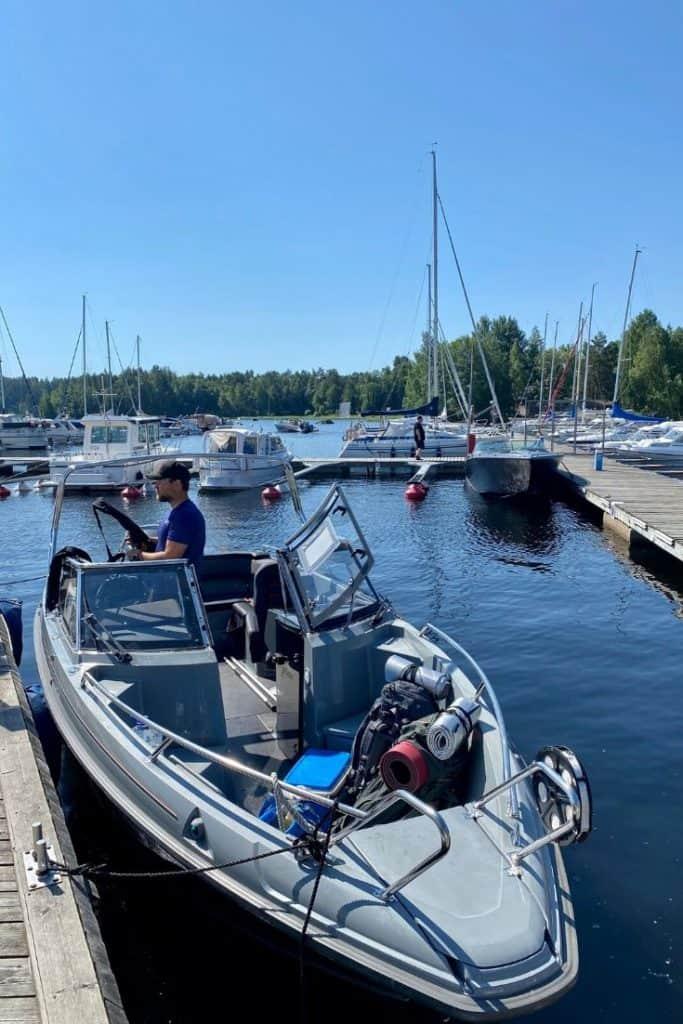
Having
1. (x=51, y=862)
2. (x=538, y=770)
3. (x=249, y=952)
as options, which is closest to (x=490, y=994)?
(x=538, y=770)

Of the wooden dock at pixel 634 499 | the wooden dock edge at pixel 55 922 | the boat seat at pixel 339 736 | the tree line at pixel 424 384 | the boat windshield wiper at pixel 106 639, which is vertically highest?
the tree line at pixel 424 384

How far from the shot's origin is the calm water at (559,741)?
4.84 meters

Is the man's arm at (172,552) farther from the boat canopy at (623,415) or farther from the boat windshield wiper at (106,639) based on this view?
the boat canopy at (623,415)

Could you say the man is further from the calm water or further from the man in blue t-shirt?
the man in blue t-shirt

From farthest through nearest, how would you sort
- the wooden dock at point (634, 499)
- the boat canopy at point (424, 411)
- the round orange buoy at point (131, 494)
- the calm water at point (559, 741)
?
the boat canopy at point (424, 411), the round orange buoy at point (131, 494), the wooden dock at point (634, 499), the calm water at point (559, 741)

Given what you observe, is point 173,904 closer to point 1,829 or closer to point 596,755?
point 1,829

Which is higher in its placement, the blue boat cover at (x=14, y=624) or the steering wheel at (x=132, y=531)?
the steering wheel at (x=132, y=531)

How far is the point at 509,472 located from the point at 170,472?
23.3 meters

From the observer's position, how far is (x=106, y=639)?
6.17 metres

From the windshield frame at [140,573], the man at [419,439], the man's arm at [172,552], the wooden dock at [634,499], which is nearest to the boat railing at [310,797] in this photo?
the windshield frame at [140,573]

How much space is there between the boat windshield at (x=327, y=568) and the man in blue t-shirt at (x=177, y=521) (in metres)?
→ 1.08

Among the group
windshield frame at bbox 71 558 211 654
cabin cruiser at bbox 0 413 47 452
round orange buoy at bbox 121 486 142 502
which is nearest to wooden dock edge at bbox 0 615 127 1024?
windshield frame at bbox 71 558 211 654

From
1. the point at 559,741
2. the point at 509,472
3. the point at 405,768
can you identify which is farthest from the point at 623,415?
the point at 405,768

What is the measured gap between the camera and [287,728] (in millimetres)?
6164
